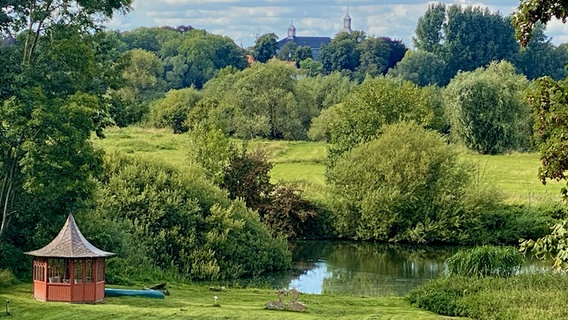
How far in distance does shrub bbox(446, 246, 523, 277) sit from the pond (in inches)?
139

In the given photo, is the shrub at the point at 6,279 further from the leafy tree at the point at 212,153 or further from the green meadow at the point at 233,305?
the leafy tree at the point at 212,153

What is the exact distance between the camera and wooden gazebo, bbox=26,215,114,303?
2605 centimetres

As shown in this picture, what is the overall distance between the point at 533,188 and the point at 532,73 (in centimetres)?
9032

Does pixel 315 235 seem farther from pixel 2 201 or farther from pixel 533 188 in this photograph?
pixel 2 201

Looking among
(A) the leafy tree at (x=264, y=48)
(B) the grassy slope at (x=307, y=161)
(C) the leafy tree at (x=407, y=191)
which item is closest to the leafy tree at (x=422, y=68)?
(A) the leafy tree at (x=264, y=48)

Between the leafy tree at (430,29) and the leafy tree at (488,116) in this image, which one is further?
the leafy tree at (430,29)

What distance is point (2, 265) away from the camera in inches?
1226

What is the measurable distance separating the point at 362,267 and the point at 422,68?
99.3 meters

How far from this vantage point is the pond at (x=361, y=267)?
37.6 metres

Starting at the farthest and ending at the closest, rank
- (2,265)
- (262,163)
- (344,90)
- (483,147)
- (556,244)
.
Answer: (344,90) → (483,147) → (262,163) → (2,265) → (556,244)

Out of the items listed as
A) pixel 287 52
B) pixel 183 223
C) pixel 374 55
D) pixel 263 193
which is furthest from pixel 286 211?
pixel 287 52

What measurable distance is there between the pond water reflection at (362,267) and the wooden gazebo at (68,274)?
11.7 metres

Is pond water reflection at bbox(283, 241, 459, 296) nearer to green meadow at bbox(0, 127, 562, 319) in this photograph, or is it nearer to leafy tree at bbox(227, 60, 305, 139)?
green meadow at bbox(0, 127, 562, 319)

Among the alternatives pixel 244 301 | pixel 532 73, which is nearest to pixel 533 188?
pixel 244 301
